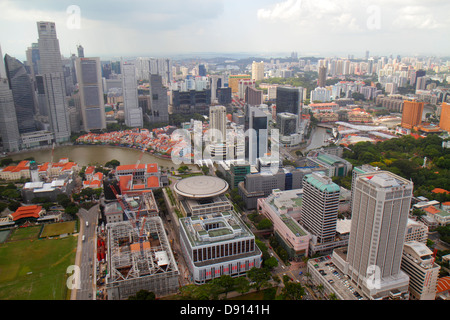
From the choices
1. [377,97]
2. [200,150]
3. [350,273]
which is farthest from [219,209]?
[377,97]

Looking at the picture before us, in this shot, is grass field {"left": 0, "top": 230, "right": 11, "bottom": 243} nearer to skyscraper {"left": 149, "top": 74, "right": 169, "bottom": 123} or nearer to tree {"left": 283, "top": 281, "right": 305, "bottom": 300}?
tree {"left": 283, "top": 281, "right": 305, "bottom": 300}

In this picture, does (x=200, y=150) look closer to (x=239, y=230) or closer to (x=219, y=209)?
(x=219, y=209)

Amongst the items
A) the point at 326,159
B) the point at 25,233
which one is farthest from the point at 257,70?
the point at 25,233

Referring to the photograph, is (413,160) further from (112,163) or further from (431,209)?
(112,163)

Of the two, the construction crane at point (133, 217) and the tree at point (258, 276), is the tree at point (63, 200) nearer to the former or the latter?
the construction crane at point (133, 217)

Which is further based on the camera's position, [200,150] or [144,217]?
[200,150]

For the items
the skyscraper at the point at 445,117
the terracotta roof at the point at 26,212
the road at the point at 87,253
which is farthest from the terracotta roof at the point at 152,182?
the skyscraper at the point at 445,117

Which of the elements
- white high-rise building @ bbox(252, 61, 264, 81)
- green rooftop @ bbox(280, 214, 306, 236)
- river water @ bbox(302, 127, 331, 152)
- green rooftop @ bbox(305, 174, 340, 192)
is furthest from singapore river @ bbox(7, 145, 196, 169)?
white high-rise building @ bbox(252, 61, 264, 81)
